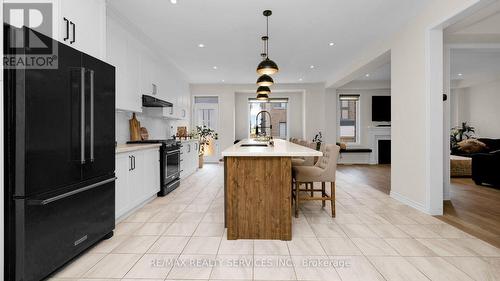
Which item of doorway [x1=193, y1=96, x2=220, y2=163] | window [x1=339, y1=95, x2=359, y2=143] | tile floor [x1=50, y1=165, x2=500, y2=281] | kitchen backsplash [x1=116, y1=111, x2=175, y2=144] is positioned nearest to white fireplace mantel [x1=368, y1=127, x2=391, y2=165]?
window [x1=339, y1=95, x2=359, y2=143]

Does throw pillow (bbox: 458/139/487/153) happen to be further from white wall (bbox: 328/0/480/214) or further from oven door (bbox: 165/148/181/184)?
oven door (bbox: 165/148/181/184)

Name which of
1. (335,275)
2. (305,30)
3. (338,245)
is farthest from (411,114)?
(335,275)

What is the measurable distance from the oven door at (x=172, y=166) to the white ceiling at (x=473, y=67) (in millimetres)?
5717

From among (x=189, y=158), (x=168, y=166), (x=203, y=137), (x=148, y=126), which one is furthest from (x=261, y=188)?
(x=203, y=137)

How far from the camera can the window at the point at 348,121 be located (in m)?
8.71

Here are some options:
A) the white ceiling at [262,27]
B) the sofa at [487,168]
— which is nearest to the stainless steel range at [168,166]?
the white ceiling at [262,27]

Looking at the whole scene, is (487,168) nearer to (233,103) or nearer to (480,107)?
(480,107)

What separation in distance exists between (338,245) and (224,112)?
6377mm

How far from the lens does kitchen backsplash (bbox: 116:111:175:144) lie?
402cm

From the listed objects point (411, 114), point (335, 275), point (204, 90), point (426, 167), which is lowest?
point (335, 275)

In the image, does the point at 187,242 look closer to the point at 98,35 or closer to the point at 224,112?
the point at 98,35

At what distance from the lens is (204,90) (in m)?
8.27

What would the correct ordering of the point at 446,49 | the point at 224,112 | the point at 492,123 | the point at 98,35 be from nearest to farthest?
the point at 98,35
the point at 446,49
the point at 492,123
the point at 224,112

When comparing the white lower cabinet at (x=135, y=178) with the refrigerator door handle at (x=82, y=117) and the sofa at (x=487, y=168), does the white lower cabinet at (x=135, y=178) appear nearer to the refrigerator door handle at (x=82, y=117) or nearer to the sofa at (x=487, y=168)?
the refrigerator door handle at (x=82, y=117)
